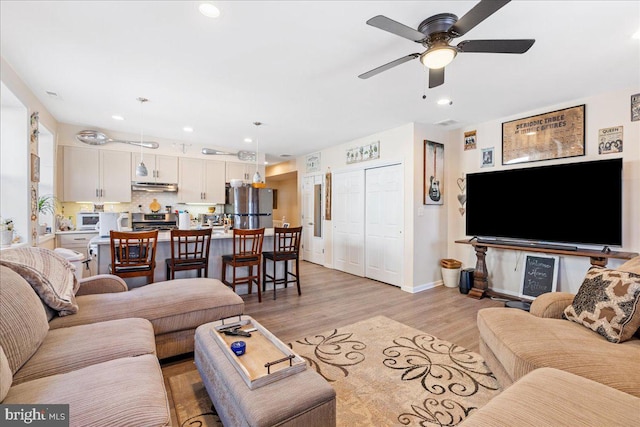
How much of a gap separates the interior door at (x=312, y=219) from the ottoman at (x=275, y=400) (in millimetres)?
5090

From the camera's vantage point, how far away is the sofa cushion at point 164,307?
2.05m

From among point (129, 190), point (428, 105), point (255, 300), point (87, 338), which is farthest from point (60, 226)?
point (428, 105)

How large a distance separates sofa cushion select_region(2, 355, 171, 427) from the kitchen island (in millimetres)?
2309

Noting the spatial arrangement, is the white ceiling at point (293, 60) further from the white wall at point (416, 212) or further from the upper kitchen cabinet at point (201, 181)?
the upper kitchen cabinet at point (201, 181)

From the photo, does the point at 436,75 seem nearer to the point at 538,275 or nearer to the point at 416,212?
the point at 416,212

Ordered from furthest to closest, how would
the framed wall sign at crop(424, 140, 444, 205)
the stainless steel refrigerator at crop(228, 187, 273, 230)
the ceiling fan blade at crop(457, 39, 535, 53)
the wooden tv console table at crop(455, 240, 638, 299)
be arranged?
the stainless steel refrigerator at crop(228, 187, 273, 230)
the framed wall sign at crop(424, 140, 444, 205)
the wooden tv console table at crop(455, 240, 638, 299)
the ceiling fan blade at crop(457, 39, 535, 53)

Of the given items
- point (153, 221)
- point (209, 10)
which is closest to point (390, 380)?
point (209, 10)

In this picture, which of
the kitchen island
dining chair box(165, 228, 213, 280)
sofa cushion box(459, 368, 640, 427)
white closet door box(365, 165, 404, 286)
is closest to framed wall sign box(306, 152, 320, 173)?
white closet door box(365, 165, 404, 286)

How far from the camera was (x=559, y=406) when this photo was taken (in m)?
1.16

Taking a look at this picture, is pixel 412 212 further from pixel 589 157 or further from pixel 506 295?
A: pixel 589 157

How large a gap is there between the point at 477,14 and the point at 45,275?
3.17m

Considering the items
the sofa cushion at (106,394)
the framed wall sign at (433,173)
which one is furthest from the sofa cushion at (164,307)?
the framed wall sign at (433,173)

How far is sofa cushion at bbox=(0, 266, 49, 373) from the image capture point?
1.35 meters

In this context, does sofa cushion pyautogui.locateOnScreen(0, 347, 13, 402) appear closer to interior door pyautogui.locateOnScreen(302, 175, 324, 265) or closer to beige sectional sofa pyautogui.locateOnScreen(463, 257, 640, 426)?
beige sectional sofa pyautogui.locateOnScreen(463, 257, 640, 426)
